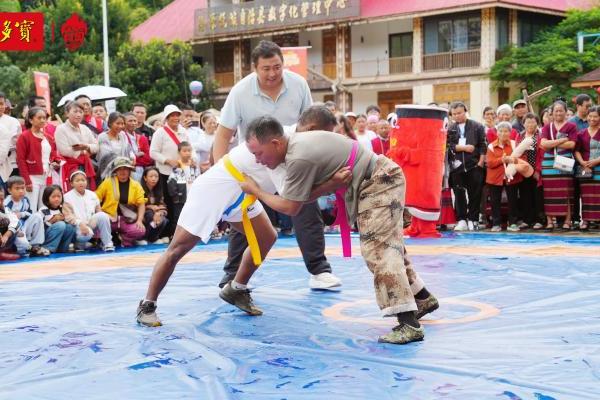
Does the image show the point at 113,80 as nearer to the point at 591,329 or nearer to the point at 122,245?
the point at 122,245

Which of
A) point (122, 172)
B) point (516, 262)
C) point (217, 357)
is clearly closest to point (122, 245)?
point (122, 172)

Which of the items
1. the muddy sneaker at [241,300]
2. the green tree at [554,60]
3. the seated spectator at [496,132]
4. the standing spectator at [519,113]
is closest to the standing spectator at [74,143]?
the seated spectator at [496,132]

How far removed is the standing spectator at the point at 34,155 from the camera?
31.8 ft

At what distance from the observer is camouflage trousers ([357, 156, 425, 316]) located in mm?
4414

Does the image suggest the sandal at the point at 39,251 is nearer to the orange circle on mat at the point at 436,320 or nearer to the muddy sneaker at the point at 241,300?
the muddy sneaker at the point at 241,300

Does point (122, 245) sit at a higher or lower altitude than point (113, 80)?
lower

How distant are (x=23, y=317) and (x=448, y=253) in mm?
4319

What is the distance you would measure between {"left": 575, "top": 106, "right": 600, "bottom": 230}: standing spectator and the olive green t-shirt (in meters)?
6.60

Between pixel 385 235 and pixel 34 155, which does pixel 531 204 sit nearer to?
pixel 34 155

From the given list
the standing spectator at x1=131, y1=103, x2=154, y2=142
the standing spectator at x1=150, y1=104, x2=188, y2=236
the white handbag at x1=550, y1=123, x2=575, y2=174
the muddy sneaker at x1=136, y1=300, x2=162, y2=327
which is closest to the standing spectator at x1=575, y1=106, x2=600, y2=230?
the white handbag at x1=550, y1=123, x2=575, y2=174

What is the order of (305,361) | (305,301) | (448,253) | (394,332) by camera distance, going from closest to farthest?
1. (305,361)
2. (394,332)
3. (305,301)
4. (448,253)

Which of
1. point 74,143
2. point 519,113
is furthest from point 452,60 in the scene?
point 74,143

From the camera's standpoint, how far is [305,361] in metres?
4.07

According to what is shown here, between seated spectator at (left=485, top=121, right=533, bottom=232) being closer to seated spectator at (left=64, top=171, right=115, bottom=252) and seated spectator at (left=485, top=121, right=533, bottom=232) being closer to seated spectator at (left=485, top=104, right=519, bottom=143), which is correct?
seated spectator at (left=485, top=104, right=519, bottom=143)
